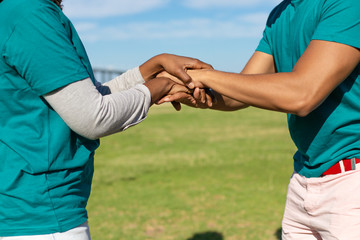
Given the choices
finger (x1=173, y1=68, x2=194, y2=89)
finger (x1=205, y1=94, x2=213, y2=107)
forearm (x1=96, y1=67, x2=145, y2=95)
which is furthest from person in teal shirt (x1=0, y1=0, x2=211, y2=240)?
finger (x1=205, y1=94, x2=213, y2=107)

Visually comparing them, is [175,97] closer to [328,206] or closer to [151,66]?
[151,66]

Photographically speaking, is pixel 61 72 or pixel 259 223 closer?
pixel 61 72

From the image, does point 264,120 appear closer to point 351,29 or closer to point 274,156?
point 274,156

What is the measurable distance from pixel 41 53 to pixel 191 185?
6.96m

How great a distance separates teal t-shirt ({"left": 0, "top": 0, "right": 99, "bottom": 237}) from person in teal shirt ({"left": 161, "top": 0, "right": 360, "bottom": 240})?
34.1 inches

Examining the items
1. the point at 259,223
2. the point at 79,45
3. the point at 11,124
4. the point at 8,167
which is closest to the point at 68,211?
the point at 8,167

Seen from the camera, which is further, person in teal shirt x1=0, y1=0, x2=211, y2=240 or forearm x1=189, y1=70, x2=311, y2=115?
forearm x1=189, y1=70, x2=311, y2=115

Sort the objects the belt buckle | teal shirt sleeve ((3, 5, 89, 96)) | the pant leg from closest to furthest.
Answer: teal shirt sleeve ((3, 5, 89, 96)) → the belt buckle → the pant leg

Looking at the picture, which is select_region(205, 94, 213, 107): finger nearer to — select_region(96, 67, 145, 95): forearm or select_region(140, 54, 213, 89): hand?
select_region(140, 54, 213, 89): hand

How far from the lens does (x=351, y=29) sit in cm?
202

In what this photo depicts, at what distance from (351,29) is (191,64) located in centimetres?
109

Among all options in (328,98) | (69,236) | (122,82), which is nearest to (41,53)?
(69,236)

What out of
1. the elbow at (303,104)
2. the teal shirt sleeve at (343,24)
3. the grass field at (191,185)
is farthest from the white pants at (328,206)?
the grass field at (191,185)

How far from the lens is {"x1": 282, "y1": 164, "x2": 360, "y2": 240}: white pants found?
7.42 ft
